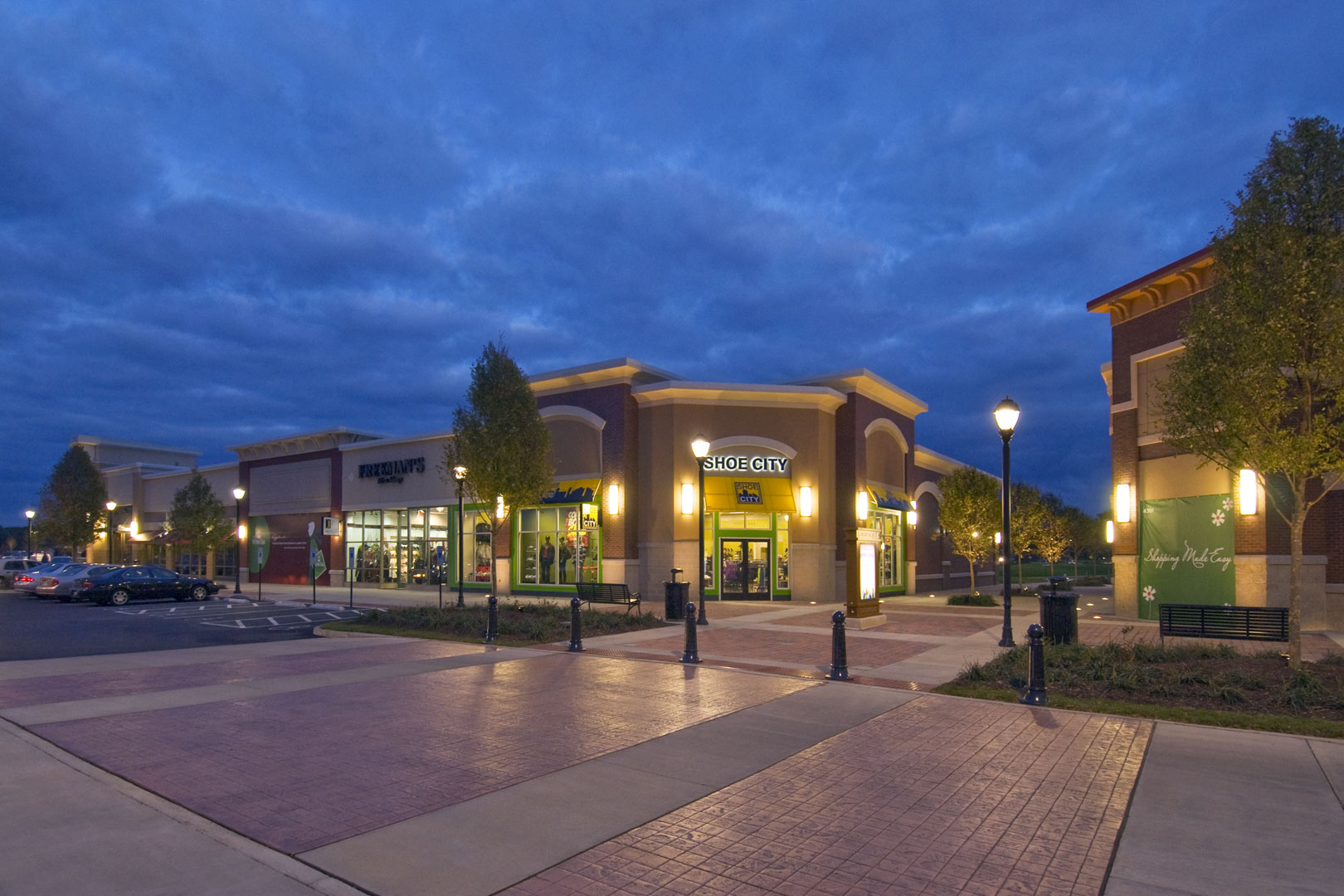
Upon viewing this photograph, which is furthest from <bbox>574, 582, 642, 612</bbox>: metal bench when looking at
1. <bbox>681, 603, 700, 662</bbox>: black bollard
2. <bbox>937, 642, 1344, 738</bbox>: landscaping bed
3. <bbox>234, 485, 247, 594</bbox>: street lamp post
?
<bbox>234, 485, 247, 594</bbox>: street lamp post

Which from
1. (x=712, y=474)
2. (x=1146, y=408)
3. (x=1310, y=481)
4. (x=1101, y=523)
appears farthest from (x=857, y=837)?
(x=1101, y=523)

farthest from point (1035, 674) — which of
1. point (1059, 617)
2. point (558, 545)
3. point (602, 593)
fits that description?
point (558, 545)

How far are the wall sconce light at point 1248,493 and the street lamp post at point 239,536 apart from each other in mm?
35189

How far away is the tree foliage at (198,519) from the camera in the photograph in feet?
139

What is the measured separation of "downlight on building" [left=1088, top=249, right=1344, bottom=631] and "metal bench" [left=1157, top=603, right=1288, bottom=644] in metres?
3.62

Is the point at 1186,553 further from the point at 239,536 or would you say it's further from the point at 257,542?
the point at 257,542

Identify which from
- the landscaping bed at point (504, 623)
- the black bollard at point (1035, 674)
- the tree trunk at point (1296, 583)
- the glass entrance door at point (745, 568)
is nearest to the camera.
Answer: the black bollard at point (1035, 674)

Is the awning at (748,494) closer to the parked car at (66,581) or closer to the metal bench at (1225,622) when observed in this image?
the metal bench at (1225,622)

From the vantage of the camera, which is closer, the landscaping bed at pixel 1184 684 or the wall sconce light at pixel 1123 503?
the landscaping bed at pixel 1184 684

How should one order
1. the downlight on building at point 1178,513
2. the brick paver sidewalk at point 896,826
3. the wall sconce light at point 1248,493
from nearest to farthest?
the brick paver sidewalk at point 896,826
the downlight on building at point 1178,513
the wall sconce light at point 1248,493

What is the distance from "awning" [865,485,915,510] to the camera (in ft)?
→ 104

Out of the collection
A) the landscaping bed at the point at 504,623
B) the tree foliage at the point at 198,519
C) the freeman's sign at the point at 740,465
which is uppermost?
the freeman's sign at the point at 740,465

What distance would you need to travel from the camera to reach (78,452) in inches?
2045

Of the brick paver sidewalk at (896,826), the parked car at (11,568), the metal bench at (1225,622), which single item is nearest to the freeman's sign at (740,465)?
the metal bench at (1225,622)
